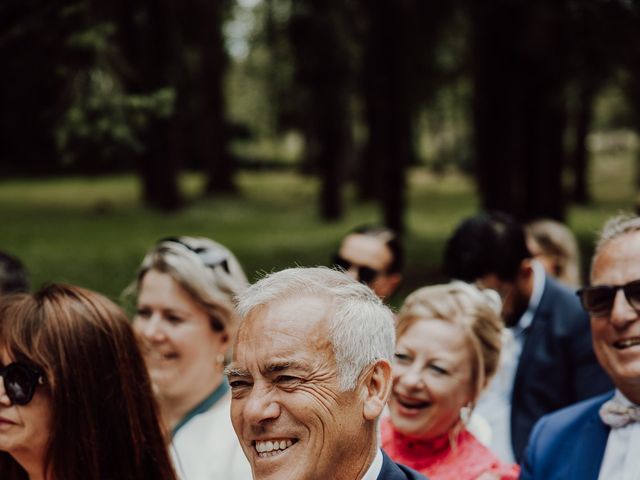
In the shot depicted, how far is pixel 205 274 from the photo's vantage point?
14.6ft

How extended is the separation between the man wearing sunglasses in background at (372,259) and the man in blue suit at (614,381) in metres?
2.33

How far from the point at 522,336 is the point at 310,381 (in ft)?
8.85

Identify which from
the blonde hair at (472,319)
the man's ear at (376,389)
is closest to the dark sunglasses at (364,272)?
the blonde hair at (472,319)

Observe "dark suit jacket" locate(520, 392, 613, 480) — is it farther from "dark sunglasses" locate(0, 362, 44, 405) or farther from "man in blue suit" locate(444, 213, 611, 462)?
"dark sunglasses" locate(0, 362, 44, 405)

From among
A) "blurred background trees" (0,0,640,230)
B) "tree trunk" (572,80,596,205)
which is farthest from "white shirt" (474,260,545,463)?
"tree trunk" (572,80,596,205)

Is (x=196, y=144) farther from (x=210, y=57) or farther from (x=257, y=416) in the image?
(x=257, y=416)

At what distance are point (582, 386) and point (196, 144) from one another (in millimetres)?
49556

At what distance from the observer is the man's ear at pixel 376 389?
256 centimetres

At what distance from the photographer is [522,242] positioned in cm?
520

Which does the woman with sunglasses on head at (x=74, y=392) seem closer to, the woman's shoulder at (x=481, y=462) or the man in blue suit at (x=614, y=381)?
the woman's shoulder at (x=481, y=462)

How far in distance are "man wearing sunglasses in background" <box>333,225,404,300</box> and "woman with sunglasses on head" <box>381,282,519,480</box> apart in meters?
1.72

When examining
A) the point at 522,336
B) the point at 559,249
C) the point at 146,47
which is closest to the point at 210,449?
the point at 522,336

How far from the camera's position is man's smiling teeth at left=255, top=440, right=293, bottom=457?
2500 mm

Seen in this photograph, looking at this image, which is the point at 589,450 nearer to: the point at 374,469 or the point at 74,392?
the point at 374,469
